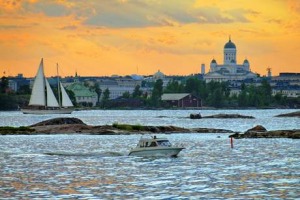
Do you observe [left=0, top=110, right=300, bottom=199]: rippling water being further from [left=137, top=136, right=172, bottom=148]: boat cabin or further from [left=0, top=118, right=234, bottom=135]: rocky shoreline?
[left=0, top=118, right=234, bottom=135]: rocky shoreline

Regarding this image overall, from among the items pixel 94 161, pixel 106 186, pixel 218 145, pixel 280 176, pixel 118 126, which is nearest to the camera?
pixel 106 186

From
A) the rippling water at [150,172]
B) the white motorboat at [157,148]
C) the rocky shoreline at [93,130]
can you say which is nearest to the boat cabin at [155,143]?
the white motorboat at [157,148]

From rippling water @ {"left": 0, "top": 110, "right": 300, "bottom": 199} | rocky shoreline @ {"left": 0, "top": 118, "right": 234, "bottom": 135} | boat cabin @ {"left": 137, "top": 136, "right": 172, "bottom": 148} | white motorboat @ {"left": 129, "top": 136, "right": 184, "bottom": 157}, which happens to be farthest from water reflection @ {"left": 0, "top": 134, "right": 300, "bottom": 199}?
rocky shoreline @ {"left": 0, "top": 118, "right": 234, "bottom": 135}

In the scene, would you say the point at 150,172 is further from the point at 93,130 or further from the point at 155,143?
the point at 93,130

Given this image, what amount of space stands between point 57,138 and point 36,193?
6158cm

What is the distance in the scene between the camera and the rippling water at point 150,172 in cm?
5509

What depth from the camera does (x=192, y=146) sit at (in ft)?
319

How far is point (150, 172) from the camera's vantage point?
2633 inches

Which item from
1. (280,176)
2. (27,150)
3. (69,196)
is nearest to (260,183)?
(280,176)

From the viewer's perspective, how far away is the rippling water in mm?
55094

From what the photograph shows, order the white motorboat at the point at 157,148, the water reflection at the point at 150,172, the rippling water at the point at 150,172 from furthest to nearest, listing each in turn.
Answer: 1. the white motorboat at the point at 157,148
2. the water reflection at the point at 150,172
3. the rippling water at the point at 150,172

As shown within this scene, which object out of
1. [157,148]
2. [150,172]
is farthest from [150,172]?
[157,148]

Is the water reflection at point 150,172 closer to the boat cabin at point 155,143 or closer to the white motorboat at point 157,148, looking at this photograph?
the white motorboat at point 157,148

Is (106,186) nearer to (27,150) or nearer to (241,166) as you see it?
(241,166)
